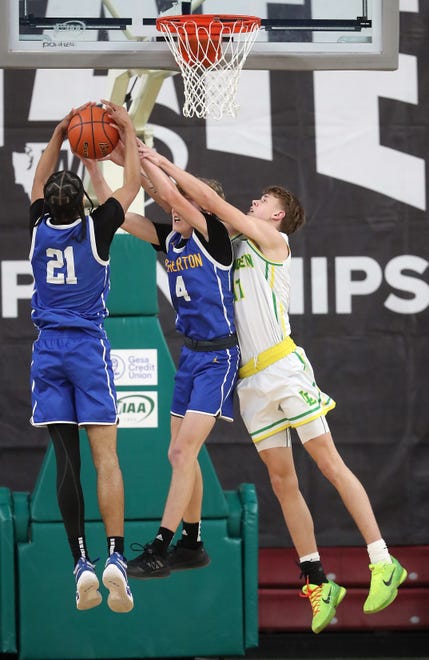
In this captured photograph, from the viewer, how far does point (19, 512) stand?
23.1 feet

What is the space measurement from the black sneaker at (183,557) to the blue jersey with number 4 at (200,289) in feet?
3.47

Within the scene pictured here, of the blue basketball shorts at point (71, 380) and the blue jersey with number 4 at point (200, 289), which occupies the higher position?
the blue jersey with number 4 at point (200, 289)

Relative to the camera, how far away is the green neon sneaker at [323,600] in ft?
20.4

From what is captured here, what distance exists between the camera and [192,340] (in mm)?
6133

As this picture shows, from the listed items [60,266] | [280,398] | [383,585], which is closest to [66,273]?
[60,266]

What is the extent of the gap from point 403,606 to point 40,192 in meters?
4.25

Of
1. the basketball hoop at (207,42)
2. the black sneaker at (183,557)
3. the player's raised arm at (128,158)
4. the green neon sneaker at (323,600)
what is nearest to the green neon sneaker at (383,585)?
the green neon sneaker at (323,600)

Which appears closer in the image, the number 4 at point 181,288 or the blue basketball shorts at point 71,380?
the blue basketball shorts at point 71,380

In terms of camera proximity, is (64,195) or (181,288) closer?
(64,195)

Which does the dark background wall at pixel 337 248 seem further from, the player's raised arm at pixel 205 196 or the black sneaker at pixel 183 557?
the player's raised arm at pixel 205 196

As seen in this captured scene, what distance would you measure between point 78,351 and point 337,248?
3185 mm

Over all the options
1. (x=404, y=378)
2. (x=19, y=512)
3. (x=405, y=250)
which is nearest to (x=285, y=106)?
(x=405, y=250)

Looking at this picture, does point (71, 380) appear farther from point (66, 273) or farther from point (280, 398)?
point (280, 398)

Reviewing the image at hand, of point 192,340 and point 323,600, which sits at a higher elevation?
point 192,340
